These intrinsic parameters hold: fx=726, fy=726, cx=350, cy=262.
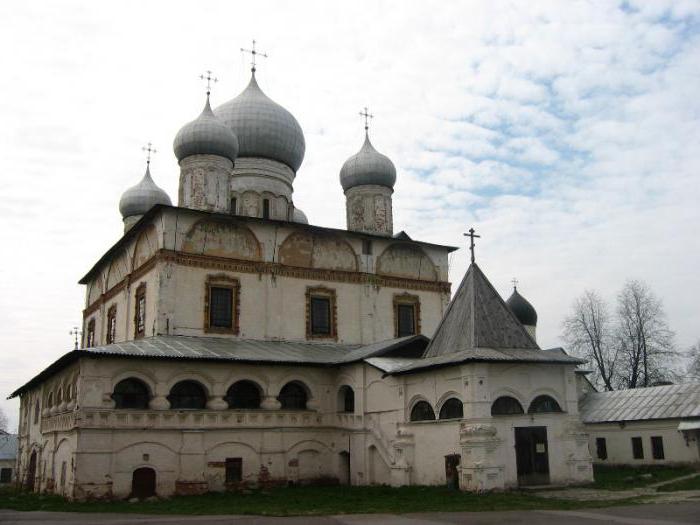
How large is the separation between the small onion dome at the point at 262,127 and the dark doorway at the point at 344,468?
469 inches

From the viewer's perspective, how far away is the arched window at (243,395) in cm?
2097

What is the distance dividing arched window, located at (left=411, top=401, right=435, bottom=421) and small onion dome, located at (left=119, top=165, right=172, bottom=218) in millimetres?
17145

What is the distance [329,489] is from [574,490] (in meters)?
6.51

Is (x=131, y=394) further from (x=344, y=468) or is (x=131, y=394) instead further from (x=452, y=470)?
(x=452, y=470)

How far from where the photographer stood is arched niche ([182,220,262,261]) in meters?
22.8

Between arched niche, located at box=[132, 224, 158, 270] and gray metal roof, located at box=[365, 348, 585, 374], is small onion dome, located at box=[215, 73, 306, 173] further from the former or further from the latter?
gray metal roof, located at box=[365, 348, 585, 374]

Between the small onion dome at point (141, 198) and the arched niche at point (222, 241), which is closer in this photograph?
the arched niche at point (222, 241)

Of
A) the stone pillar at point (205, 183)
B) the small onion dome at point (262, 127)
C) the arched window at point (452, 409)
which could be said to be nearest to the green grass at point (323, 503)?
the arched window at point (452, 409)

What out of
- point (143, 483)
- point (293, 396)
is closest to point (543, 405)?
point (293, 396)

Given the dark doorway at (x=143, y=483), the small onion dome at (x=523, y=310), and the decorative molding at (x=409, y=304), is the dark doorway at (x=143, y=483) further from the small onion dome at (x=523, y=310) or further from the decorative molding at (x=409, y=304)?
the small onion dome at (x=523, y=310)

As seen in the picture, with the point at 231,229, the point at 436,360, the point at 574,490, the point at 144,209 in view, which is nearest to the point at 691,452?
the point at 574,490

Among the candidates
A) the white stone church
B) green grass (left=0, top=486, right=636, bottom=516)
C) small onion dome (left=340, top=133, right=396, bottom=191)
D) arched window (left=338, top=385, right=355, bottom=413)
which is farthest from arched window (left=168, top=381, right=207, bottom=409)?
small onion dome (left=340, top=133, right=396, bottom=191)

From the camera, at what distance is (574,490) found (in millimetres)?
16359

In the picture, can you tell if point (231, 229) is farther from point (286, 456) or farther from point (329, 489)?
point (329, 489)
